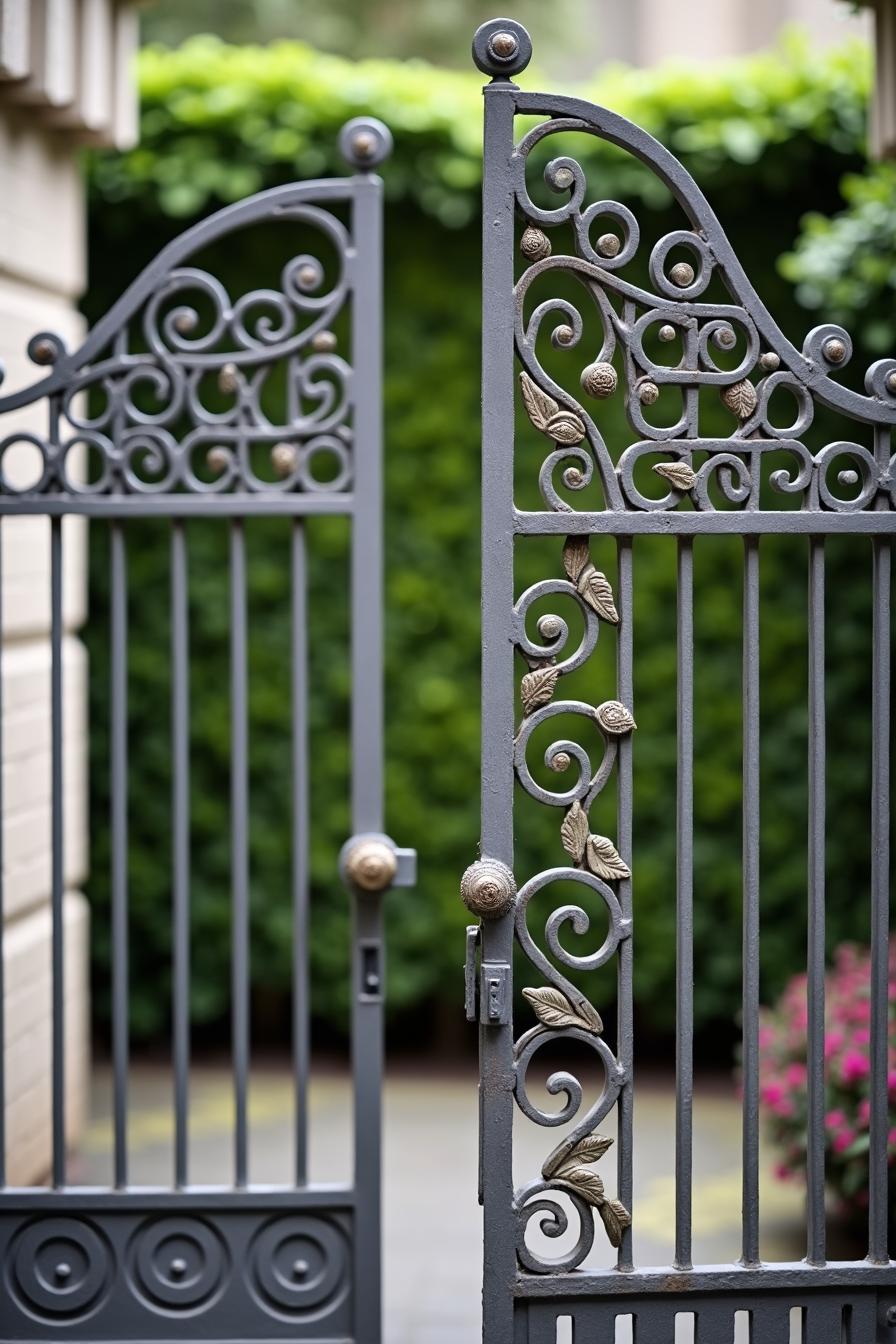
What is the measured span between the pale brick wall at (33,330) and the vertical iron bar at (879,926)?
6.91 ft

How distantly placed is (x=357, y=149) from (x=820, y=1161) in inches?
93.6

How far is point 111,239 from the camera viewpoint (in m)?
6.02

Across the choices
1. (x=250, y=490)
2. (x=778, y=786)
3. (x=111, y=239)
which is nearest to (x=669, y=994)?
(x=778, y=786)

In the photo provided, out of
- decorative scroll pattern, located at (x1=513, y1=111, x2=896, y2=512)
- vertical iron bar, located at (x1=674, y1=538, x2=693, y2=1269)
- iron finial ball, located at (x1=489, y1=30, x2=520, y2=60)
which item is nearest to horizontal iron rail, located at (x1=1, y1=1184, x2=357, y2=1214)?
vertical iron bar, located at (x1=674, y1=538, x2=693, y2=1269)

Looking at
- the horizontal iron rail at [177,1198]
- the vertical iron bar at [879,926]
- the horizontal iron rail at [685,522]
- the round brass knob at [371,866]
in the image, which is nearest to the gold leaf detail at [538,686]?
the horizontal iron rail at [685,522]

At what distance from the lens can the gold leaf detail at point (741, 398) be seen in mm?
2758

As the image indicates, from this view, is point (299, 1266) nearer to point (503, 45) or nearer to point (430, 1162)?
point (430, 1162)

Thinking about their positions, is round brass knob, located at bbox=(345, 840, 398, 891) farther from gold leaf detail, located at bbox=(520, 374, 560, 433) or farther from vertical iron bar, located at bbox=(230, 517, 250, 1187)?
gold leaf detail, located at bbox=(520, 374, 560, 433)

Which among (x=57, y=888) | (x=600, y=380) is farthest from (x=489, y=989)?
(x=57, y=888)

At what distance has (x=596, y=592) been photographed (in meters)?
2.76

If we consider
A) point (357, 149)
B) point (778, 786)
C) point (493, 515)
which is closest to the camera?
point (493, 515)

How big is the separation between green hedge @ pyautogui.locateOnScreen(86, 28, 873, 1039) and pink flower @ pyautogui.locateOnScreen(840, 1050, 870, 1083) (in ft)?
5.35

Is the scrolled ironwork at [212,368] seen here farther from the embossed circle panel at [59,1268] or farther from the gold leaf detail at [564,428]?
the embossed circle panel at [59,1268]

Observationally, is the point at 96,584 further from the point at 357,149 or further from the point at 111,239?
the point at 357,149
